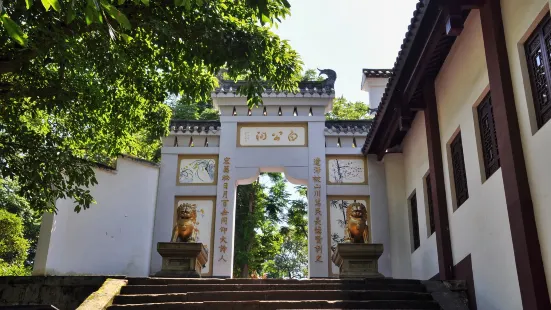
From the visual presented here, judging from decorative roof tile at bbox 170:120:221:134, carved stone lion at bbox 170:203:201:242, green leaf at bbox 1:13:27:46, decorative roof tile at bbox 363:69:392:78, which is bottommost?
carved stone lion at bbox 170:203:201:242

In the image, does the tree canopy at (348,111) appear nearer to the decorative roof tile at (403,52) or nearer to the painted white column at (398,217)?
the painted white column at (398,217)

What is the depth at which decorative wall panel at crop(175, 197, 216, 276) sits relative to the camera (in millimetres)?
11359

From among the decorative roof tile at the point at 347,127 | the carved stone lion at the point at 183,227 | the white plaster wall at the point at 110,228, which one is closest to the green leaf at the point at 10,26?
the carved stone lion at the point at 183,227

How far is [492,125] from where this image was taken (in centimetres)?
695

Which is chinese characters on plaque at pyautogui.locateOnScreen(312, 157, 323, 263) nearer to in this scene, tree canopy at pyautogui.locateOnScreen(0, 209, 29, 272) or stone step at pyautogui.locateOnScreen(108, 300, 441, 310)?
stone step at pyautogui.locateOnScreen(108, 300, 441, 310)

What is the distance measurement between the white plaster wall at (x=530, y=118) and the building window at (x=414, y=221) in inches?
205

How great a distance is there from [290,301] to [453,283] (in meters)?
2.37

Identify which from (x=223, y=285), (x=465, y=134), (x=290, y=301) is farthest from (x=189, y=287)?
(x=465, y=134)

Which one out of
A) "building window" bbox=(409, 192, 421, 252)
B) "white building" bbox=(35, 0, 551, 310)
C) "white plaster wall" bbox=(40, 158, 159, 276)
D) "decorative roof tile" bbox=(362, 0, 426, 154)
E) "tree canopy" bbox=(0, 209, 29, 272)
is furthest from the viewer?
"tree canopy" bbox=(0, 209, 29, 272)

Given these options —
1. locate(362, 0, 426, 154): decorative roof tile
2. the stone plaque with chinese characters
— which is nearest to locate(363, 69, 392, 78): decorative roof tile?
the stone plaque with chinese characters

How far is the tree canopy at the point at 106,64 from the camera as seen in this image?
242 inches

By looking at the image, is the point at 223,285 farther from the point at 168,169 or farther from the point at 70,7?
the point at 168,169

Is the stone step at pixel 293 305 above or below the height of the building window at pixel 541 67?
below

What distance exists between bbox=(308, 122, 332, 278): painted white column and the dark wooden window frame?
189 inches
